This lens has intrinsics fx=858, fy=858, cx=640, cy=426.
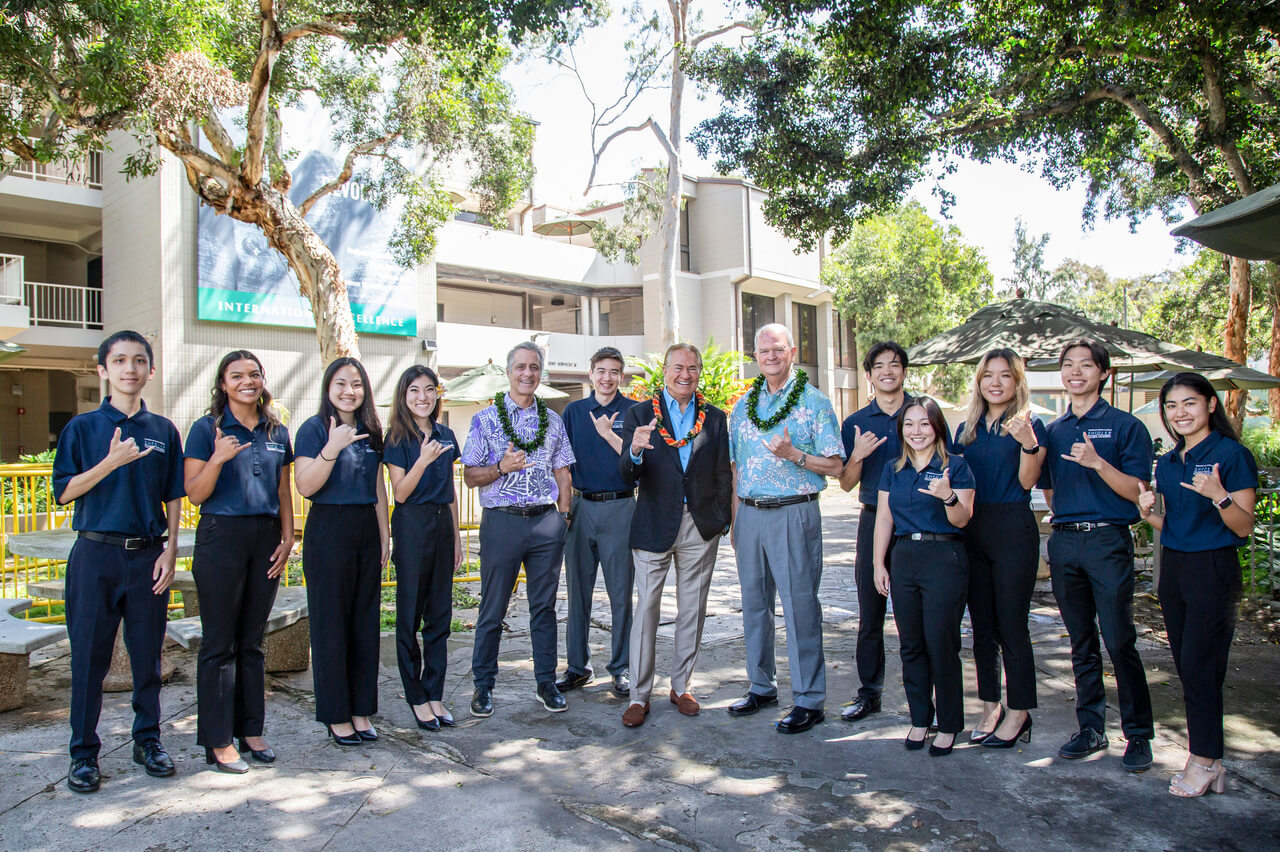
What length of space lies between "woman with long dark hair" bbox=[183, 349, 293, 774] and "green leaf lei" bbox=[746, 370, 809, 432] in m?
2.62

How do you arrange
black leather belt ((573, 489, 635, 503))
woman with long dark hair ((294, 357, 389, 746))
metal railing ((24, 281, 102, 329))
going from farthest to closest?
metal railing ((24, 281, 102, 329)), black leather belt ((573, 489, 635, 503)), woman with long dark hair ((294, 357, 389, 746))

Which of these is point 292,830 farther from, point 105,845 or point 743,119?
point 743,119

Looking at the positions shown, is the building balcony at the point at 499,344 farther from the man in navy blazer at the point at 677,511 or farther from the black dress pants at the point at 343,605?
the black dress pants at the point at 343,605

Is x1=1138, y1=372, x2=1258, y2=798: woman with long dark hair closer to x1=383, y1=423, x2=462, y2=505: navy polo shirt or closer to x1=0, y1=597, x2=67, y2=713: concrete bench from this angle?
x1=383, y1=423, x2=462, y2=505: navy polo shirt

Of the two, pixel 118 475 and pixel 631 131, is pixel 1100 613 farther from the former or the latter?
pixel 631 131

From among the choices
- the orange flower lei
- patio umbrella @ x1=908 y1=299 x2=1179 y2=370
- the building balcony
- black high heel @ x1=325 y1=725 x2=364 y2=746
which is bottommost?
black high heel @ x1=325 y1=725 x2=364 y2=746

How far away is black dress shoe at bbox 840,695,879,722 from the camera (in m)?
4.84

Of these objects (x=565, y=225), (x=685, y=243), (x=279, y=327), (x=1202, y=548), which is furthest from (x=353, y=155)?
(x=685, y=243)

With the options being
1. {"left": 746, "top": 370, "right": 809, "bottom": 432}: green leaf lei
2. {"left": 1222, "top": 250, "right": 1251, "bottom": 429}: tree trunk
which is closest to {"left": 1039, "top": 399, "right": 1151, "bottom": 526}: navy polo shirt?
{"left": 746, "top": 370, "right": 809, "bottom": 432}: green leaf lei

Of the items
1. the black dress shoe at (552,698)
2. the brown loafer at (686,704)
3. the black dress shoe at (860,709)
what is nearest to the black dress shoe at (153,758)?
the black dress shoe at (552,698)

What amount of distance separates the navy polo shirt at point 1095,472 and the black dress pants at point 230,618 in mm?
4028

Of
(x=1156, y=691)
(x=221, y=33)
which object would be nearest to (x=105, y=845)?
(x=1156, y=691)

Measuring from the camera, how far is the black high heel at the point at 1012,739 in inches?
173

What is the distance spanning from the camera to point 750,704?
499cm
